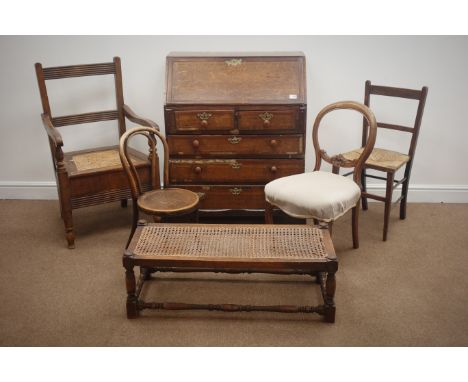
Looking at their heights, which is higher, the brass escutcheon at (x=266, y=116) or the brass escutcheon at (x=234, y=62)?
the brass escutcheon at (x=234, y=62)

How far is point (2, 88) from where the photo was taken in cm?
429

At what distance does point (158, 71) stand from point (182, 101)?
0.75 metres

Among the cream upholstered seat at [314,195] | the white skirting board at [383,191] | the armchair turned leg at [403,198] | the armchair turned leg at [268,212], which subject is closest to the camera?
the cream upholstered seat at [314,195]

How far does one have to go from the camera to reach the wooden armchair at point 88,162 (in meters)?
3.63

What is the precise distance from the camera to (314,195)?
3201mm

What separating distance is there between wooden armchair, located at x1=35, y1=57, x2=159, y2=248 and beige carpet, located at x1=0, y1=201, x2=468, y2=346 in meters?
0.36

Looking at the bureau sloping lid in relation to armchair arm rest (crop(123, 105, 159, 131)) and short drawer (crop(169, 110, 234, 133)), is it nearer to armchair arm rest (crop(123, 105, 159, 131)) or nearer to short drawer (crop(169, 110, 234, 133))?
short drawer (crop(169, 110, 234, 133))

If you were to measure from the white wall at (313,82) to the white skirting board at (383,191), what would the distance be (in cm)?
2

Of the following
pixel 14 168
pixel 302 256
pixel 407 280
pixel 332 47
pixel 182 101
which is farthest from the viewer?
pixel 14 168

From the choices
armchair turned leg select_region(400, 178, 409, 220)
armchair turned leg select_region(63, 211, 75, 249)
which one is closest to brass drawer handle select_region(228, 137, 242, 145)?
armchair turned leg select_region(63, 211, 75, 249)

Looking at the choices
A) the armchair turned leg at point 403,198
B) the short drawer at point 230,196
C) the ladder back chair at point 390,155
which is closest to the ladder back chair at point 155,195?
the short drawer at point 230,196

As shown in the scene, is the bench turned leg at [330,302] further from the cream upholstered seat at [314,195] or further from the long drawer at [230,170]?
the long drawer at [230,170]

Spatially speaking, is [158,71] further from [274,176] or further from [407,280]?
[407,280]

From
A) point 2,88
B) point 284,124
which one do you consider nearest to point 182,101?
point 284,124
